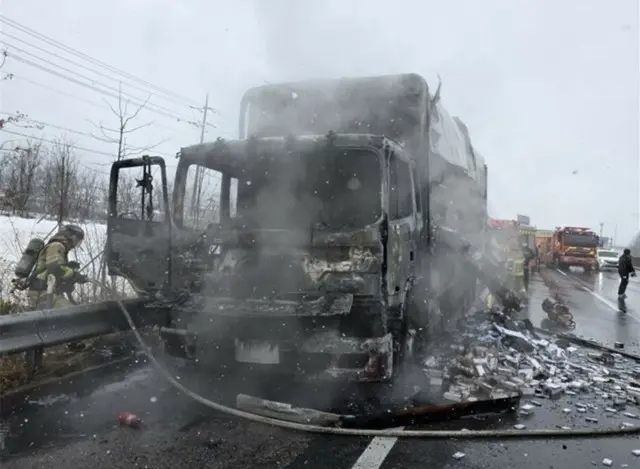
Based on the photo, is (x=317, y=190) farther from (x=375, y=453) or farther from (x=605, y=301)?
(x=605, y=301)

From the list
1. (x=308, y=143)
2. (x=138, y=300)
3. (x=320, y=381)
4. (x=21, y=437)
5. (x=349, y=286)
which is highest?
(x=308, y=143)

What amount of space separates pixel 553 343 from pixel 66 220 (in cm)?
849

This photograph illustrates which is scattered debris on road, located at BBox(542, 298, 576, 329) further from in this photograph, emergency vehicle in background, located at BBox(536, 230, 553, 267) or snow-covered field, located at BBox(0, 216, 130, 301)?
emergency vehicle in background, located at BBox(536, 230, 553, 267)

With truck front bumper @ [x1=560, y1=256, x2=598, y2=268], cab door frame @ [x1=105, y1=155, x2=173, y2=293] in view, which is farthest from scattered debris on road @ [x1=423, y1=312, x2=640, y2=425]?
truck front bumper @ [x1=560, y1=256, x2=598, y2=268]

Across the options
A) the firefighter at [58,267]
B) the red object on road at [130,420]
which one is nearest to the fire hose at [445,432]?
the red object on road at [130,420]

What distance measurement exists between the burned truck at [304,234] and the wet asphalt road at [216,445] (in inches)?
26.2

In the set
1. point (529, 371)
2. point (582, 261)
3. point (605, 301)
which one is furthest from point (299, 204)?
point (582, 261)

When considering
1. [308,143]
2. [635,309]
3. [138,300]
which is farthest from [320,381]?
[635,309]

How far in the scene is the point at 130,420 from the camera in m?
4.02

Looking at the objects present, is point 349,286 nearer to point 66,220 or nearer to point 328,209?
point 328,209

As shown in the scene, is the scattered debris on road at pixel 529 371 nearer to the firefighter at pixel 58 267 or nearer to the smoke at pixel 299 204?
the smoke at pixel 299 204

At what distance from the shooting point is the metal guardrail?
4.50 meters

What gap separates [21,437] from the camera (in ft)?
12.4

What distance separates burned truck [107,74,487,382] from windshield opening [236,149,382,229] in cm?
2
